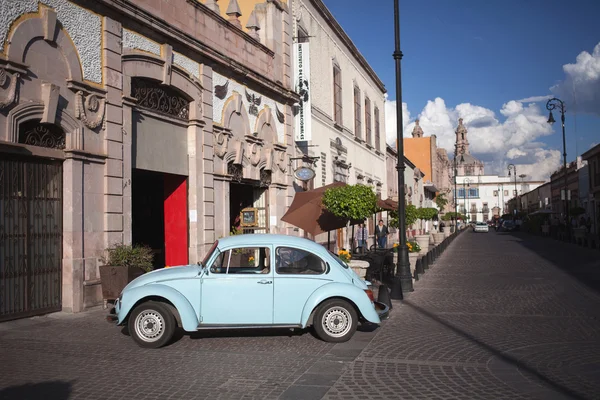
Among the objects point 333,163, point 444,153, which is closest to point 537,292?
point 333,163

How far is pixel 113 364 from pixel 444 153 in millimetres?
97635

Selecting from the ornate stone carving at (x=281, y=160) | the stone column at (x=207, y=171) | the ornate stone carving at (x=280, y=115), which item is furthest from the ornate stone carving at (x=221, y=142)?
the ornate stone carving at (x=280, y=115)

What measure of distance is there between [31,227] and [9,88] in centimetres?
228

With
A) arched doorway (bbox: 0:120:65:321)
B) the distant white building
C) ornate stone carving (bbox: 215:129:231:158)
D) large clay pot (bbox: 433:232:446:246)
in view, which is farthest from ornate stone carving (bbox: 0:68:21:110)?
the distant white building

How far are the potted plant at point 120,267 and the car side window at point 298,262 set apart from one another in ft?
11.5

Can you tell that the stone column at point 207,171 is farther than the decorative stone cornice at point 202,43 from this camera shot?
Yes

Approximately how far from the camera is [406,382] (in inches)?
241

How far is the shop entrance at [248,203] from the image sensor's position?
18.0 metres

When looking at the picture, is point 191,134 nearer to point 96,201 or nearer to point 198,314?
point 96,201

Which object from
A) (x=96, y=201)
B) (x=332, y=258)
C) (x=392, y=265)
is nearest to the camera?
(x=332, y=258)

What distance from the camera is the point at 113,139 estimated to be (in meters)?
11.4

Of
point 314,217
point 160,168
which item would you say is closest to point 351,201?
point 314,217

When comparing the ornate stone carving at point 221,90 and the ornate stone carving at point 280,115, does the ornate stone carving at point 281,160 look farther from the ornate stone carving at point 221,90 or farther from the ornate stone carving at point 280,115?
the ornate stone carving at point 221,90

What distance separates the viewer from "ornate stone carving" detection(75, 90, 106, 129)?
1061 centimetres
